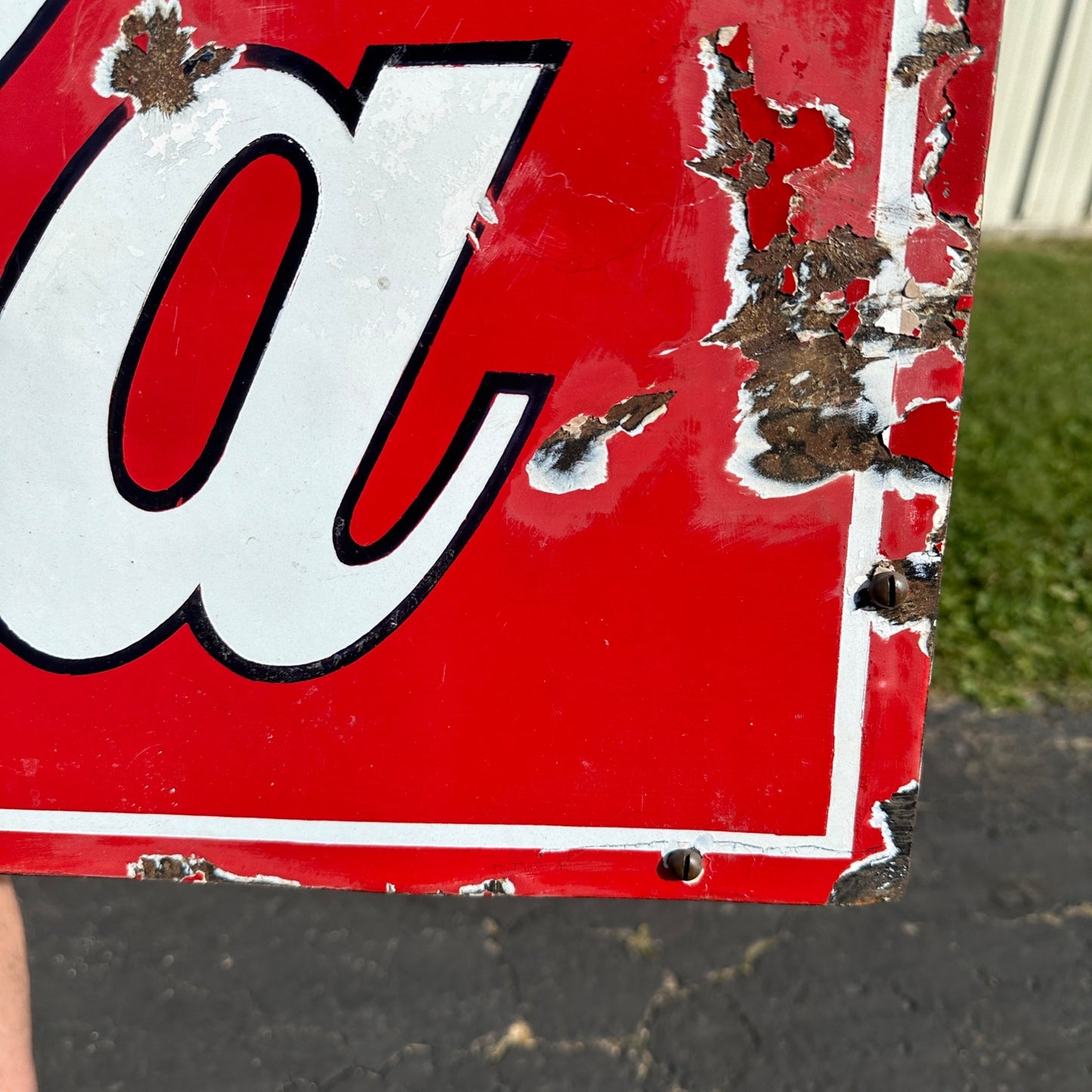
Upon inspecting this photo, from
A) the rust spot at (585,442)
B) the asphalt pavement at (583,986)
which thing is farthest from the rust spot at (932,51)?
the asphalt pavement at (583,986)

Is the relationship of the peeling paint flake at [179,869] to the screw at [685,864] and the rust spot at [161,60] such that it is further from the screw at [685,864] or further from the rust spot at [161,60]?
the rust spot at [161,60]

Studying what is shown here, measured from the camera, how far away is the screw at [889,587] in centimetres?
84

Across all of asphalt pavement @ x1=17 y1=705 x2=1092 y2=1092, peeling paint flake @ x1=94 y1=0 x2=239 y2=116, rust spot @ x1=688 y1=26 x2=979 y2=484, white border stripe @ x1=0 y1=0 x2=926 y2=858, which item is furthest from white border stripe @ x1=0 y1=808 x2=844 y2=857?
asphalt pavement @ x1=17 y1=705 x2=1092 y2=1092

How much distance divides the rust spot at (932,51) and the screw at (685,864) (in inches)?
26.0

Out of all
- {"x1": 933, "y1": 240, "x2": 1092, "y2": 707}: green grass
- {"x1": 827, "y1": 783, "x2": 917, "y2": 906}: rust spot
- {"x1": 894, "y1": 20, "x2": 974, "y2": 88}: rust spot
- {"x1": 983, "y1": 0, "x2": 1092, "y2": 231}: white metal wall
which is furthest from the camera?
{"x1": 983, "y1": 0, "x2": 1092, "y2": 231}: white metal wall

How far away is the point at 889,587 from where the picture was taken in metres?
0.84

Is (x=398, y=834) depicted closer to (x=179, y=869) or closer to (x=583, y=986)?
(x=179, y=869)

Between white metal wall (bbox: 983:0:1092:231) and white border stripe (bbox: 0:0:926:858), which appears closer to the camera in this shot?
→ white border stripe (bbox: 0:0:926:858)

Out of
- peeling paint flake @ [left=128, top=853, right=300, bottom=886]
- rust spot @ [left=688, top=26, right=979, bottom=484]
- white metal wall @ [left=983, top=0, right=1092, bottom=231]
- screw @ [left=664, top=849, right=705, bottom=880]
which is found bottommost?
white metal wall @ [left=983, top=0, right=1092, bottom=231]

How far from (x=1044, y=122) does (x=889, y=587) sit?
656cm

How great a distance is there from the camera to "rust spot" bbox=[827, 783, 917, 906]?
904mm

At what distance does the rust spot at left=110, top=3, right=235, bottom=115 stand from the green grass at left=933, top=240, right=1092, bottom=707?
6.98 feet

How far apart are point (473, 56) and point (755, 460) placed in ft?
1.26

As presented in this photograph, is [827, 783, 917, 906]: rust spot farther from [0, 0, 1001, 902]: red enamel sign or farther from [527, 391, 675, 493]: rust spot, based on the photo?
[527, 391, 675, 493]: rust spot
